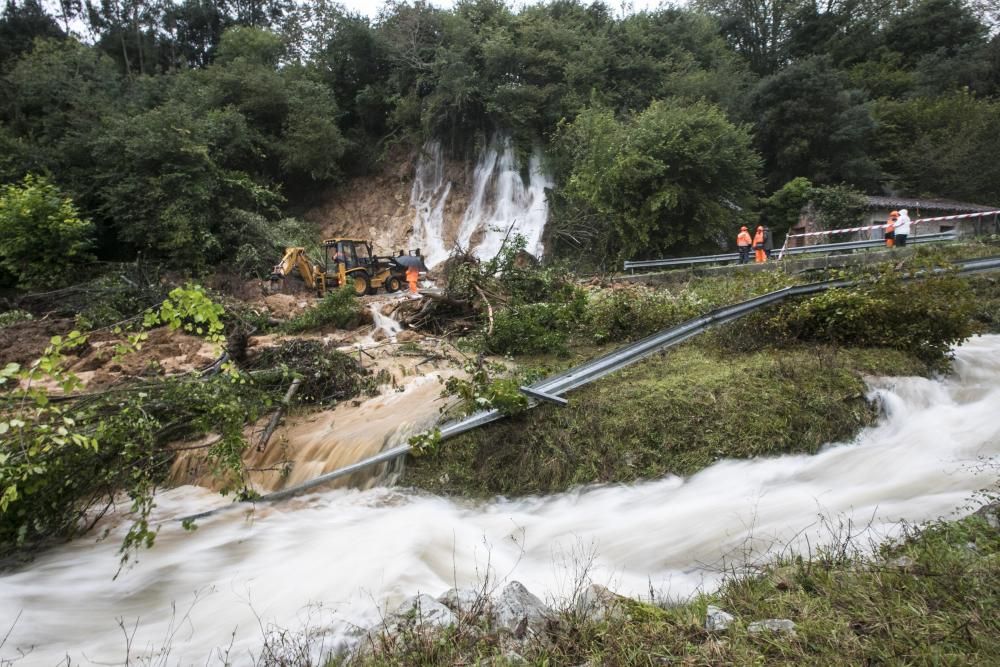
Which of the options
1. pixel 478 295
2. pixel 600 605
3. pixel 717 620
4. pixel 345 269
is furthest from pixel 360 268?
pixel 717 620

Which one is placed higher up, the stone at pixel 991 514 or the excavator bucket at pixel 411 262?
the excavator bucket at pixel 411 262

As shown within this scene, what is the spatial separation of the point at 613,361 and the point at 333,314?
7749 millimetres

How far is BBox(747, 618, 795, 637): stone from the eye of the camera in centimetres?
265

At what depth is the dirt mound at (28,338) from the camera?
38.2 ft

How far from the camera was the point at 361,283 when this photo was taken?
17.8 m

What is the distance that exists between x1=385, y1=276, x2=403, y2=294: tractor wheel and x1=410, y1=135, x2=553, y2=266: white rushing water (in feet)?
17.7

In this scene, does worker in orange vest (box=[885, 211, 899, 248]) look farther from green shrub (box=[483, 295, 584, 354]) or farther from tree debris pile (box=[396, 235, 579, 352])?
green shrub (box=[483, 295, 584, 354])

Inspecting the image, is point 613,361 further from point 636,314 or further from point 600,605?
point 600,605

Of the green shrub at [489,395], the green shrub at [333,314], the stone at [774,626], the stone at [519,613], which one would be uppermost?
the green shrub at [333,314]

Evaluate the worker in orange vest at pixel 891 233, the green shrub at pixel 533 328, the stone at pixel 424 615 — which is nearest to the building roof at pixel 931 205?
the worker in orange vest at pixel 891 233

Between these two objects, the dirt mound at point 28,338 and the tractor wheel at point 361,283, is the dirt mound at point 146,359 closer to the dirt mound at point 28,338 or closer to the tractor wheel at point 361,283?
the dirt mound at point 28,338

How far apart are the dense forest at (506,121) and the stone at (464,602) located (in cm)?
1580

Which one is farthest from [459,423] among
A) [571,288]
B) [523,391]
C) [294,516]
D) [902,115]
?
[902,115]

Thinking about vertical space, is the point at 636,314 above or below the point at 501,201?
below
